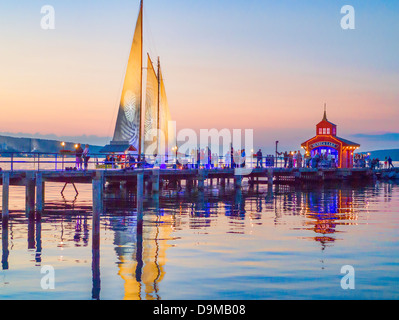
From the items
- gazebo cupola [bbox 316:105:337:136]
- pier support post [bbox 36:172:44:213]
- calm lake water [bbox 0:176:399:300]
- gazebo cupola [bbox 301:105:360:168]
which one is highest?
gazebo cupola [bbox 316:105:337:136]

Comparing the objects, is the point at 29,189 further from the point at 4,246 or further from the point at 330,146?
the point at 330,146

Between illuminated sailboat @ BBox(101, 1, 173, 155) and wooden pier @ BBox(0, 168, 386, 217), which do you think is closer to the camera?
wooden pier @ BBox(0, 168, 386, 217)

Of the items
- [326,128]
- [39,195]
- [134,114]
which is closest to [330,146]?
[326,128]

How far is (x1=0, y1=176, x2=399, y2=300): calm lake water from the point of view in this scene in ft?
45.0

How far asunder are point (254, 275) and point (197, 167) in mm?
33861

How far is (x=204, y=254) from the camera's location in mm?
17859

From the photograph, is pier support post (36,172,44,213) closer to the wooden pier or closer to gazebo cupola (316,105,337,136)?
the wooden pier

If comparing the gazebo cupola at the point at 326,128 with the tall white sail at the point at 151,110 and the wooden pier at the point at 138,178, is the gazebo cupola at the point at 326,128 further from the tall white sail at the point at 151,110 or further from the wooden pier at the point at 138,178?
the tall white sail at the point at 151,110

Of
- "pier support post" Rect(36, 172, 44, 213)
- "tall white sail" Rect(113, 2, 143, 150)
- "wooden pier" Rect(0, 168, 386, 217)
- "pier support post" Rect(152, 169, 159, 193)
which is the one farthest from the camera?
"tall white sail" Rect(113, 2, 143, 150)

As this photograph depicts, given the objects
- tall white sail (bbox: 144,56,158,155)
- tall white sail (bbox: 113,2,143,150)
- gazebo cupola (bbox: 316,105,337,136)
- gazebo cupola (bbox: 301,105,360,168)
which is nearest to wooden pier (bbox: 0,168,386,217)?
gazebo cupola (bbox: 301,105,360,168)

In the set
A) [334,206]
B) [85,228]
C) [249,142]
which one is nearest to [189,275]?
[85,228]

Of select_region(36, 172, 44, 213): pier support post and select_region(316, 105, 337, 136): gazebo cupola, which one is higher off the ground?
select_region(316, 105, 337, 136): gazebo cupola

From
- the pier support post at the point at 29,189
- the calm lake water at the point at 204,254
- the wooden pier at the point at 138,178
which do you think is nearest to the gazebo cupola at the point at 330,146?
the wooden pier at the point at 138,178
